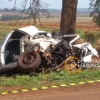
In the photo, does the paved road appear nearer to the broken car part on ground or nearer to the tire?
the tire

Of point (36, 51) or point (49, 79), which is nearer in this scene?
point (49, 79)

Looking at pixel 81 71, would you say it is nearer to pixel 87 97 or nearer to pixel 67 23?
pixel 87 97

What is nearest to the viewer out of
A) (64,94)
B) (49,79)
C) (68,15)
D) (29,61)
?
(64,94)

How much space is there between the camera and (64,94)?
29.5 ft

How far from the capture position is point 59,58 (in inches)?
494

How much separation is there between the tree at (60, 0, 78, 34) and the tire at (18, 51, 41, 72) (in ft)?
17.3

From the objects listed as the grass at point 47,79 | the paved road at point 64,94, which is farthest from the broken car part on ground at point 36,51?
the paved road at point 64,94

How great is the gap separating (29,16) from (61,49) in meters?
4.83

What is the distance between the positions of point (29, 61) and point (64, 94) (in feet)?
11.3

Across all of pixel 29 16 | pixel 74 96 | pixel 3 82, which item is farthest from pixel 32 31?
pixel 74 96

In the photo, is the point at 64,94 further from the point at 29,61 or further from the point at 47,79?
the point at 29,61

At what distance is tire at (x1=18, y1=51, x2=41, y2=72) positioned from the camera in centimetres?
1201

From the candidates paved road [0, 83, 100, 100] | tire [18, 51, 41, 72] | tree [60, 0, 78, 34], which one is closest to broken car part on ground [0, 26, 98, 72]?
tire [18, 51, 41, 72]

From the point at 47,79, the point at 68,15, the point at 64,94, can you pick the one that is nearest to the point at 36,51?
the point at 47,79
